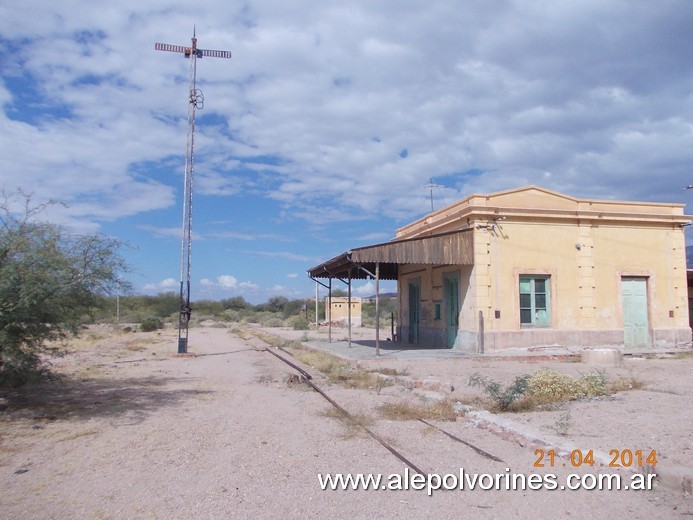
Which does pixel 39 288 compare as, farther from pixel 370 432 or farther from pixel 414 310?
pixel 414 310

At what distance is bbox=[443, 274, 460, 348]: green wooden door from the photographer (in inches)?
816

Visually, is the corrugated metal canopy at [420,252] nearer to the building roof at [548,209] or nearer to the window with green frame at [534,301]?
the building roof at [548,209]

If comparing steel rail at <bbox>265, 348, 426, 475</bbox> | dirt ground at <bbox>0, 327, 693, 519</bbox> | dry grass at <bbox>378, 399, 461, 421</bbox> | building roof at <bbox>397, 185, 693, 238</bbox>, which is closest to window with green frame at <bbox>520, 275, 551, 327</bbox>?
building roof at <bbox>397, 185, 693, 238</bbox>

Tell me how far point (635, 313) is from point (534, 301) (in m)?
4.21

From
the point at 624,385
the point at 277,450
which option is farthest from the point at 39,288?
the point at 624,385

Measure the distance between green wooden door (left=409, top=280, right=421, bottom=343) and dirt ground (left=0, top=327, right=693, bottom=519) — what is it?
11.0 m

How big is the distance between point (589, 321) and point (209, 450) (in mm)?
16375

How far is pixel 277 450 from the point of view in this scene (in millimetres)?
7297

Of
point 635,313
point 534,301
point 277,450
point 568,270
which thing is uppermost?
point 568,270

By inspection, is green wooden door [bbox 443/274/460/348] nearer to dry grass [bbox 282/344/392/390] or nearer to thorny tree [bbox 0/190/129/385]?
dry grass [bbox 282/344/392/390]

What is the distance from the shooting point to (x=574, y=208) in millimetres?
20969

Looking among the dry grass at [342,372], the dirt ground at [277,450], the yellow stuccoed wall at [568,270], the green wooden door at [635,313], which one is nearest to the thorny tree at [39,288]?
the dirt ground at [277,450]

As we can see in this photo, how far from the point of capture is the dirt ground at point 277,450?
17.1 ft

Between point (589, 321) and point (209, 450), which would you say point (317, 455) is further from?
point (589, 321)
